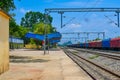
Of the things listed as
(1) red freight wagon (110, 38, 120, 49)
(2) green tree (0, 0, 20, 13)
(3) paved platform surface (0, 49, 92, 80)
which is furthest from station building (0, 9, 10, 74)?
(1) red freight wagon (110, 38, 120, 49)

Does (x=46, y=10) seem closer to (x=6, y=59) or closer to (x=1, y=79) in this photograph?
(x=6, y=59)

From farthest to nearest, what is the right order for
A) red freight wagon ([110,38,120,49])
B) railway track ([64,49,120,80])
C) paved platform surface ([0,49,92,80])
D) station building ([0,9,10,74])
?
red freight wagon ([110,38,120,49]) → station building ([0,9,10,74]) → railway track ([64,49,120,80]) → paved platform surface ([0,49,92,80])

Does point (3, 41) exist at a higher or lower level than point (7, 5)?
lower

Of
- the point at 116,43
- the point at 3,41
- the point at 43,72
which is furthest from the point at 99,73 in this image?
the point at 116,43

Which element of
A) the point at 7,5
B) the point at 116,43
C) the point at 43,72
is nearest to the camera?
the point at 43,72

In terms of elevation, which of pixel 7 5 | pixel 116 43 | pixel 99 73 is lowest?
pixel 99 73

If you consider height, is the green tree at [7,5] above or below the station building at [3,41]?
above

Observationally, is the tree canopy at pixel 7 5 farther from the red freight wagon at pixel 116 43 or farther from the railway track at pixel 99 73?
the red freight wagon at pixel 116 43

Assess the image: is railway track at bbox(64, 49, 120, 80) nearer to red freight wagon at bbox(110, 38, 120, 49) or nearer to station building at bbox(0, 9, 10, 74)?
station building at bbox(0, 9, 10, 74)

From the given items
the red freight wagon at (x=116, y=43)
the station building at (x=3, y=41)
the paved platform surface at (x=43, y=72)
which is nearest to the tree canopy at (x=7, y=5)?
the paved platform surface at (x=43, y=72)

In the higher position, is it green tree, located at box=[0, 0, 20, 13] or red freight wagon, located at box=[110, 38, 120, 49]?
green tree, located at box=[0, 0, 20, 13]

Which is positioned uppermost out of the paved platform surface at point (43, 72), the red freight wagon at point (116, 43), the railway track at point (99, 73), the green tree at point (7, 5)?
the green tree at point (7, 5)

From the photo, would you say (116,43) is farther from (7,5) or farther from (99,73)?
(99,73)

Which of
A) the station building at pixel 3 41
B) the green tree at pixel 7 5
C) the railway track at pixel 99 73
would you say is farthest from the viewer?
the green tree at pixel 7 5
